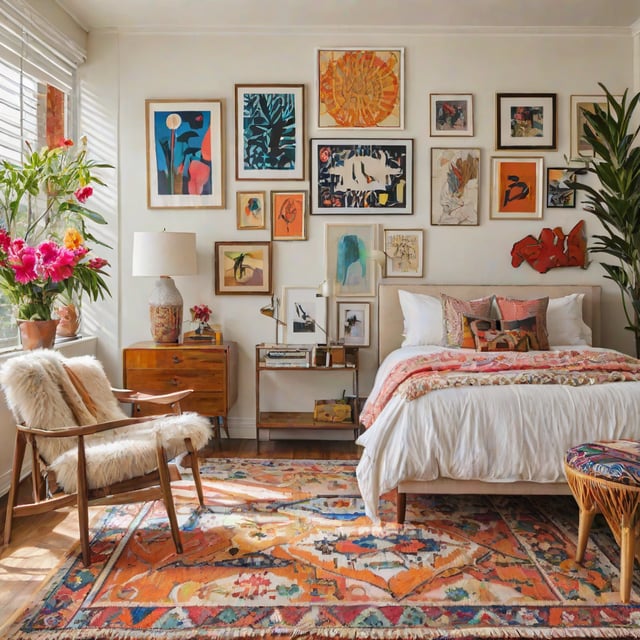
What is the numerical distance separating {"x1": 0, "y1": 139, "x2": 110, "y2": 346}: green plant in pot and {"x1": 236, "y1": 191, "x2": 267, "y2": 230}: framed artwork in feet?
3.37

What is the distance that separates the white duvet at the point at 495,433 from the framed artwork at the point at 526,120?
7.91 ft

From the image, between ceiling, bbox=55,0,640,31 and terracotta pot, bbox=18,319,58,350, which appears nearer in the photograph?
terracotta pot, bbox=18,319,58,350

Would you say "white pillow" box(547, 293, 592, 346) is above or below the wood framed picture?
below

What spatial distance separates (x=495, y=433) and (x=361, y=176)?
245 cm

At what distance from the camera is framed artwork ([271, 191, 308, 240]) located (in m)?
4.64

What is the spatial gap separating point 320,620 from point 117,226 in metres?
3.39

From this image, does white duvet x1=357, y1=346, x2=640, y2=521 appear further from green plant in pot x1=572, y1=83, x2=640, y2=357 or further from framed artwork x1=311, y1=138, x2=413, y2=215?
framed artwork x1=311, y1=138, x2=413, y2=215

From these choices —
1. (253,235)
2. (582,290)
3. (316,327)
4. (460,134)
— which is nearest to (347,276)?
(316,327)

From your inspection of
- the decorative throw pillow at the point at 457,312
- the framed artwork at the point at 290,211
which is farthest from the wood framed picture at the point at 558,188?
the framed artwork at the point at 290,211

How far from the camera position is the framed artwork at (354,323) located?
4.70 m

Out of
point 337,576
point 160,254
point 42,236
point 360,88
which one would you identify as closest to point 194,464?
point 337,576

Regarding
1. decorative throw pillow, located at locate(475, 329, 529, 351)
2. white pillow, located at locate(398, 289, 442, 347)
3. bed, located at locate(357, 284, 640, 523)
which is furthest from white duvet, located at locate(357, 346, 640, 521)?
white pillow, located at locate(398, 289, 442, 347)

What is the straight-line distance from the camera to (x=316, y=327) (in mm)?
4680

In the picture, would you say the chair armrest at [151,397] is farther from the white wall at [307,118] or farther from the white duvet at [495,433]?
the white wall at [307,118]
